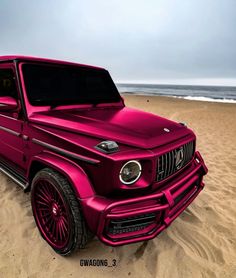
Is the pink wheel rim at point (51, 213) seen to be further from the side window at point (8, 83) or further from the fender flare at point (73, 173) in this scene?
the side window at point (8, 83)

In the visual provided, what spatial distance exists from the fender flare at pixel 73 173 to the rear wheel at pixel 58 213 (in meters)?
0.11

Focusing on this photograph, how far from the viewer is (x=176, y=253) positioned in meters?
2.40

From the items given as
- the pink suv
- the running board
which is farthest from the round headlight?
the running board

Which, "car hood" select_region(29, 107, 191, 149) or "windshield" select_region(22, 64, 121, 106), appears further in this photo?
"windshield" select_region(22, 64, 121, 106)

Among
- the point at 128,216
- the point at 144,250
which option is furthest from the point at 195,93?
the point at 128,216

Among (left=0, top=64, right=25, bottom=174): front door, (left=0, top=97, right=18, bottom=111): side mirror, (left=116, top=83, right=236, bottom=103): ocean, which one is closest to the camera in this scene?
(left=0, top=97, right=18, bottom=111): side mirror

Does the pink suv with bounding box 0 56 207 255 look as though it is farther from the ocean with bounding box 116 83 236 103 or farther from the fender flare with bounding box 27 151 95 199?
the ocean with bounding box 116 83 236 103

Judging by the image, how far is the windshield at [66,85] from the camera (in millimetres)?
2695

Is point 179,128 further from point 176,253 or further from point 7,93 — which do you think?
point 7,93

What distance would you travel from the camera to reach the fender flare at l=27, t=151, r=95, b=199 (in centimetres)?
188

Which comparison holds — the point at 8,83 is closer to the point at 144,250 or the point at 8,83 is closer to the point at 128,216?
the point at 128,216

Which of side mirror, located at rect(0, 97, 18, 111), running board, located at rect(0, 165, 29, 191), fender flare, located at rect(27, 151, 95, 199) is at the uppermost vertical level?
side mirror, located at rect(0, 97, 18, 111)

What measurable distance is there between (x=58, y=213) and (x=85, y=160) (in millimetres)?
714

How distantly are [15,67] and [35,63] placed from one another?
26 cm
